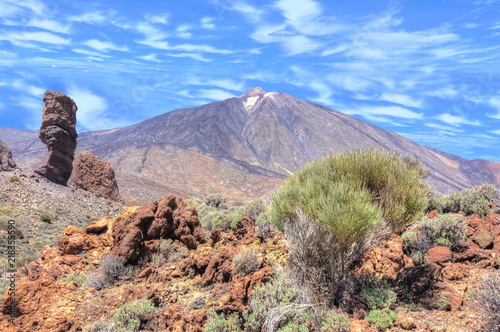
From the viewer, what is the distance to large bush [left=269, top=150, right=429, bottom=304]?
449 centimetres

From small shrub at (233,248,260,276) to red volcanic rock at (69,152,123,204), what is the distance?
2330 cm

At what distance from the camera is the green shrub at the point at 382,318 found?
A: 4253mm

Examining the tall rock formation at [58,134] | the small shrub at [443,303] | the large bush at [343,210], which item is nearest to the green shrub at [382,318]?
the large bush at [343,210]

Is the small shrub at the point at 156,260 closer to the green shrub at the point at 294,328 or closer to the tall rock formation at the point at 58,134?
the green shrub at the point at 294,328

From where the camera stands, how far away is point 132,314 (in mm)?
4656

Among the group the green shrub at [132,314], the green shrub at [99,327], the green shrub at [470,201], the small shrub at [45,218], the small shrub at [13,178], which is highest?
the green shrub at [470,201]

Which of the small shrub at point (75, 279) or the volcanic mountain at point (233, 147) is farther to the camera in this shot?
the volcanic mountain at point (233, 147)

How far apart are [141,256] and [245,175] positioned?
6055cm

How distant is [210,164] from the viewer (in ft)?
234

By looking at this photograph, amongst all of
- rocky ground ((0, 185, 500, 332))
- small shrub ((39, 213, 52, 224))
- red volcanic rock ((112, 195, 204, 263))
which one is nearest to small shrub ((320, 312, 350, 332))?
rocky ground ((0, 185, 500, 332))

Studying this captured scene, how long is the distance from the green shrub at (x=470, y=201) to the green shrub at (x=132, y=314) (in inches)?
341

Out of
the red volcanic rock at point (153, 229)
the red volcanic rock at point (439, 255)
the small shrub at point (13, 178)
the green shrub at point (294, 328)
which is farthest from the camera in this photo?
the small shrub at point (13, 178)

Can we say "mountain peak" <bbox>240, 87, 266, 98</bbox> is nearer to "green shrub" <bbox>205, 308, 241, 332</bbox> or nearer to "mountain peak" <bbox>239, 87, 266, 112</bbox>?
"mountain peak" <bbox>239, 87, 266, 112</bbox>

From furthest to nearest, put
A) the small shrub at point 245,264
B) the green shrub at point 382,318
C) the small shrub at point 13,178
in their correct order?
1. the small shrub at point 13,178
2. the small shrub at point 245,264
3. the green shrub at point 382,318
